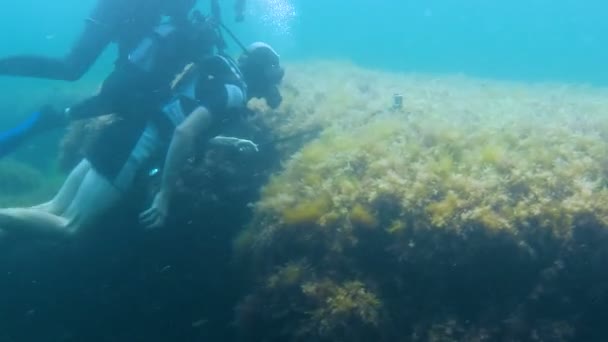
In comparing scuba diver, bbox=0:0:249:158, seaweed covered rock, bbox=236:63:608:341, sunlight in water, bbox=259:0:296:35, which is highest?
sunlight in water, bbox=259:0:296:35

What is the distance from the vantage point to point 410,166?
503 cm

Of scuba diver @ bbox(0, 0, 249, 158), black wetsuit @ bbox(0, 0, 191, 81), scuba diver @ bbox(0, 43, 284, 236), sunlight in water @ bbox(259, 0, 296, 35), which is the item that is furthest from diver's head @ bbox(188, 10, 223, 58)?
sunlight in water @ bbox(259, 0, 296, 35)

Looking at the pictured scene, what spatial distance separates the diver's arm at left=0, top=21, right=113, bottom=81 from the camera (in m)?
6.47

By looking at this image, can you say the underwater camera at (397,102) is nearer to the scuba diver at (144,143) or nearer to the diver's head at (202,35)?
the scuba diver at (144,143)

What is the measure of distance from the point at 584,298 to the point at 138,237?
5681mm

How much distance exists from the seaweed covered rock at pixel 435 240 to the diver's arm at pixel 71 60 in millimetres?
3263

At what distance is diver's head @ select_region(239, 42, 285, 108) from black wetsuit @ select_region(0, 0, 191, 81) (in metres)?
1.10

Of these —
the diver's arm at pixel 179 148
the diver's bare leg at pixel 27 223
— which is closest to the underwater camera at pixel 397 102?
the diver's arm at pixel 179 148

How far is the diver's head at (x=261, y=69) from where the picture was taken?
6828mm

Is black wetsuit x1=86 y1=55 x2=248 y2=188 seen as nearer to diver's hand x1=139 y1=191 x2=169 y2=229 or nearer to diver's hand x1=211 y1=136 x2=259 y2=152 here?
diver's hand x1=211 y1=136 x2=259 y2=152

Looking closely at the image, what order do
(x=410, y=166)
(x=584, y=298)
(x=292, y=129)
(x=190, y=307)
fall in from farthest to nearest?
(x=292, y=129), (x=190, y=307), (x=410, y=166), (x=584, y=298)

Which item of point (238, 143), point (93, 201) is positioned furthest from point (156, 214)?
point (238, 143)

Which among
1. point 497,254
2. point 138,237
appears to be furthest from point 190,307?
point 497,254

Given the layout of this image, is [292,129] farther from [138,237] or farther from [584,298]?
[584,298]
